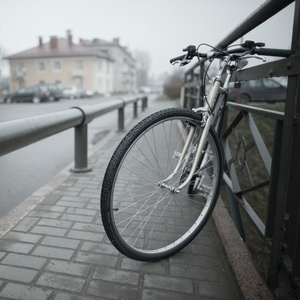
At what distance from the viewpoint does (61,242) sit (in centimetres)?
238

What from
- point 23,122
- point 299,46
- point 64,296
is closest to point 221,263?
point 64,296

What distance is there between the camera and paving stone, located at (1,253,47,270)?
206 cm

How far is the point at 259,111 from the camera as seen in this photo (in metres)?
2.29

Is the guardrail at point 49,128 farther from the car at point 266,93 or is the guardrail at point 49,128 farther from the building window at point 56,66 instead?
the building window at point 56,66

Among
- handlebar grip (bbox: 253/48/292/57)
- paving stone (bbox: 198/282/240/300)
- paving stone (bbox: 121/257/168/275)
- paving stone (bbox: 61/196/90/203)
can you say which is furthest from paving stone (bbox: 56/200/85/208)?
handlebar grip (bbox: 253/48/292/57)

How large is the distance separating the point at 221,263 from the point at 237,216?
1260 mm

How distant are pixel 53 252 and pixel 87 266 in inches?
12.4

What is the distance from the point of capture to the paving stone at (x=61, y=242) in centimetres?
233

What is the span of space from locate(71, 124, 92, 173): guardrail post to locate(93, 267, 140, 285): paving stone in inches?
93.6

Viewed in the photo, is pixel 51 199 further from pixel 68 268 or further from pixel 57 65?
pixel 57 65

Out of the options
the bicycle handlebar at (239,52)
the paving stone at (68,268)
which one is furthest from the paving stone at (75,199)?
the bicycle handlebar at (239,52)

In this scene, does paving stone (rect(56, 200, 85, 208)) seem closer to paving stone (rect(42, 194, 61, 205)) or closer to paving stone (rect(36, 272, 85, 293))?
paving stone (rect(42, 194, 61, 205))

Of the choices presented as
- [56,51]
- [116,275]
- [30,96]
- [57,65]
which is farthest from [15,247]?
[56,51]

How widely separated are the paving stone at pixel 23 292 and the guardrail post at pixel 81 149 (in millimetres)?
2509
